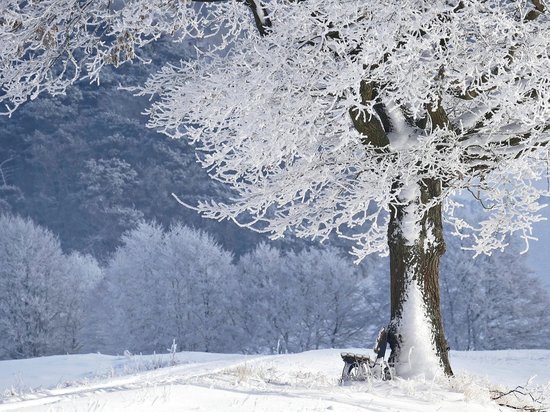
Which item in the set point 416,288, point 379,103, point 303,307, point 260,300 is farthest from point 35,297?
point 379,103

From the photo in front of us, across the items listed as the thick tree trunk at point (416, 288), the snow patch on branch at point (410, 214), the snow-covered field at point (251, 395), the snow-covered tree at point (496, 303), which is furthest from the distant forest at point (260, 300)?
the snow-covered field at point (251, 395)

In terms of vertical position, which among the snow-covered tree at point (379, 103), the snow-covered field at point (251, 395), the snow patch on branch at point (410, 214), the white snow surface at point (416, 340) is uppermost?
the snow-covered tree at point (379, 103)

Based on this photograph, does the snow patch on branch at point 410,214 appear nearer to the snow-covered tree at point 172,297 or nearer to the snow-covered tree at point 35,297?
the snow-covered tree at point 35,297

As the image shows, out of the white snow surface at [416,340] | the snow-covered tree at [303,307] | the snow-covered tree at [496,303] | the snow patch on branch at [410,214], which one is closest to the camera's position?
the white snow surface at [416,340]

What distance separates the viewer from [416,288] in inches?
297

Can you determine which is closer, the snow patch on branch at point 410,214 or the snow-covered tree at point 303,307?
the snow patch on branch at point 410,214

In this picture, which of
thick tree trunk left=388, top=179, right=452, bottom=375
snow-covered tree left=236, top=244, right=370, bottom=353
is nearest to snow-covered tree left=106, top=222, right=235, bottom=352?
snow-covered tree left=236, top=244, right=370, bottom=353

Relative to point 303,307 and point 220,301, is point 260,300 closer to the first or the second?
point 220,301

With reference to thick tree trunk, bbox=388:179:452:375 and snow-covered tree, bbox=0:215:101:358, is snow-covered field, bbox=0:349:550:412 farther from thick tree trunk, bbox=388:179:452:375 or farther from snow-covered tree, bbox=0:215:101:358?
snow-covered tree, bbox=0:215:101:358

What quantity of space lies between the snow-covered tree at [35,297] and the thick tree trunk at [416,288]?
1201 inches

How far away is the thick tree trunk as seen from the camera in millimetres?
7418

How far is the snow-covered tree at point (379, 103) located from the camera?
632 centimetres

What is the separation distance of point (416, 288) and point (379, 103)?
194cm

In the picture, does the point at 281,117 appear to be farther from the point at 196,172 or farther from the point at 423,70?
the point at 196,172
